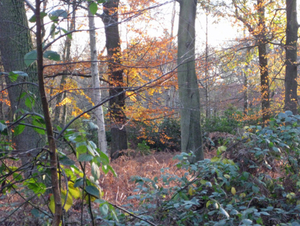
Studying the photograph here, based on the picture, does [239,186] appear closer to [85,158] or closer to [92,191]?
[92,191]

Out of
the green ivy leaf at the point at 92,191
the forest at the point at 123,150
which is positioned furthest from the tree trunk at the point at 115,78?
the green ivy leaf at the point at 92,191

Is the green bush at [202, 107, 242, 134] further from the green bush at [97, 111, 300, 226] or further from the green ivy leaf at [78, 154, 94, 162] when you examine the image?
the green ivy leaf at [78, 154, 94, 162]

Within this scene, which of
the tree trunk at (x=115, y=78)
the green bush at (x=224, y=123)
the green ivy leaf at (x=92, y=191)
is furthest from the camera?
the green bush at (x=224, y=123)

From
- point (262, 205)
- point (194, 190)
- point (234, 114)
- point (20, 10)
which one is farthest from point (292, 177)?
point (234, 114)

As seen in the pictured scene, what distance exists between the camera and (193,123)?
645cm

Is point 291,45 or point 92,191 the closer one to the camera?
point 92,191

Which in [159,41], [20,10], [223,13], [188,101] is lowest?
[188,101]

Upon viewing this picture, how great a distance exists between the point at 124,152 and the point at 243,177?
889 cm

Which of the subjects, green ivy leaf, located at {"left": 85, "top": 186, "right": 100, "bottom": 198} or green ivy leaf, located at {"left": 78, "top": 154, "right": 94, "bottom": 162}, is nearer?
green ivy leaf, located at {"left": 78, "top": 154, "right": 94, "bottom": 162}

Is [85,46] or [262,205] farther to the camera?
[85,46]

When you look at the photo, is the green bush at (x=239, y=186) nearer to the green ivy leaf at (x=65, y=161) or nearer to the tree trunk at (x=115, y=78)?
the green ivy leaf at (x=65, y=161)

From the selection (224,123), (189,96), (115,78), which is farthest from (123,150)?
(224,123)

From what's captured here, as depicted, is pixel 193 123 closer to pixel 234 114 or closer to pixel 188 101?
pixel 188 101

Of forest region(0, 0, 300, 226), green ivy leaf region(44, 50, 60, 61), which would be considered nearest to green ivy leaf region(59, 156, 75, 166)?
forest region(0, 0, 300, 226)
